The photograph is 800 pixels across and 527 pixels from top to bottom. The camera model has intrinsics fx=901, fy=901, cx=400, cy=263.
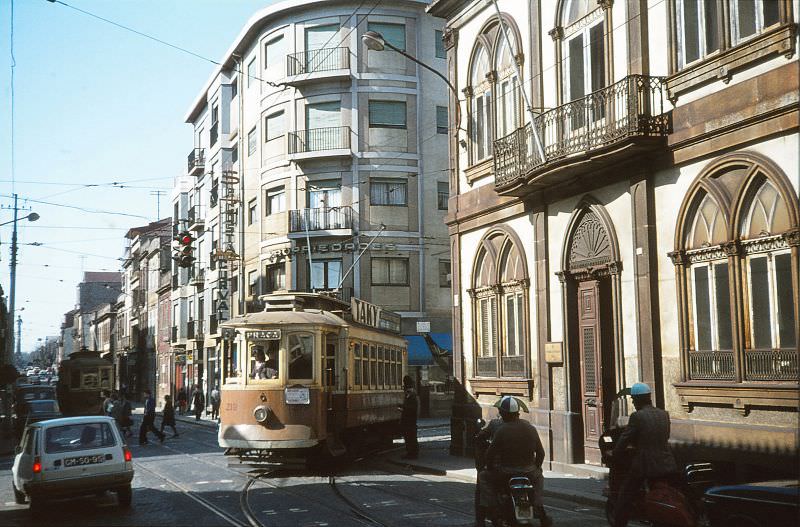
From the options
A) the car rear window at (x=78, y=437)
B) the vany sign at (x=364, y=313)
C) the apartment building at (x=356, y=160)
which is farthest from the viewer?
the apartment building at (x=356, y=160)

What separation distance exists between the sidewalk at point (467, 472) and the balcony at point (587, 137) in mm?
5457

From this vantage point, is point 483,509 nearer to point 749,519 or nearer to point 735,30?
point 749,519

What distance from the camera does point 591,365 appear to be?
17.0 meters

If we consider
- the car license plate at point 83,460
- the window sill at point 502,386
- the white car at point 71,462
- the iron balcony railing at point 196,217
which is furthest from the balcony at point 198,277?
the car license plate at point 83,460

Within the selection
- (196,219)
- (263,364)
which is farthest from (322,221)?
(263,364)

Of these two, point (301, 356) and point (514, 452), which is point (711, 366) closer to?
point (514, 452)

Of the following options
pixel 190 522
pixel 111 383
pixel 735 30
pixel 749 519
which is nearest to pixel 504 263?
pixel 735 30

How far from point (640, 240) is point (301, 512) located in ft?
23.3

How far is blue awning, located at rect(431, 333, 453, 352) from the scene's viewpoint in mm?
37744

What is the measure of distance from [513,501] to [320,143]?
31.4 metres

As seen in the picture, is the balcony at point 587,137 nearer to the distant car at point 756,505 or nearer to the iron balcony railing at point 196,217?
the distant car at point 756,505

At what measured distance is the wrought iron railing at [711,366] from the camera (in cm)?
1306

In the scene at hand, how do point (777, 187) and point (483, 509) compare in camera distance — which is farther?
point (777, 187)

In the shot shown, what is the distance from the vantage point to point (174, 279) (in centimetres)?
6169
